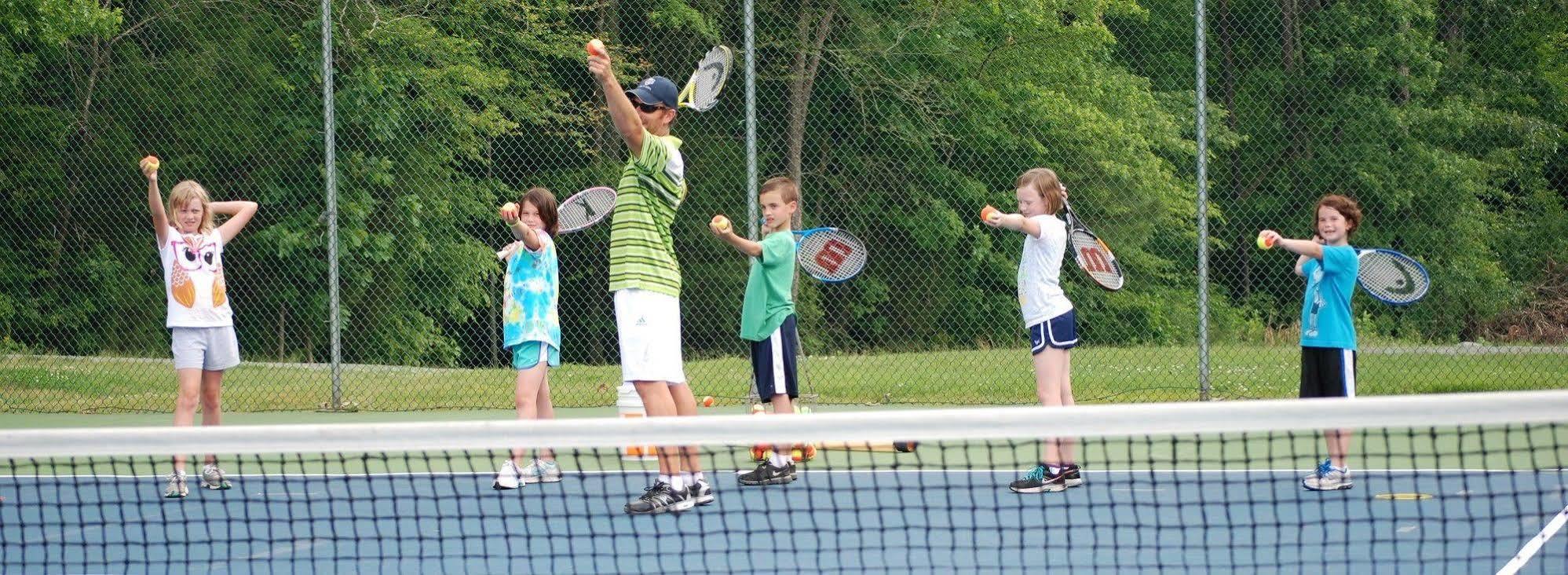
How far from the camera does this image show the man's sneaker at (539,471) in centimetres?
635

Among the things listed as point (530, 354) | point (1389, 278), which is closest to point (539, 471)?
point (530, 354)

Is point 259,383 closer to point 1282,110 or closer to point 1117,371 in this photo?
point 1117,371

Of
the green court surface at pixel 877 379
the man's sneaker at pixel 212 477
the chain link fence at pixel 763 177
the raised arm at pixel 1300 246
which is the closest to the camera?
the raised arm at pixel 1300 246

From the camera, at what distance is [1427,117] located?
41.6ft

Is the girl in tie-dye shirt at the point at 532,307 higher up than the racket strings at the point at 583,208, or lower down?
lower down

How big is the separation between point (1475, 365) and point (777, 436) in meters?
7.24

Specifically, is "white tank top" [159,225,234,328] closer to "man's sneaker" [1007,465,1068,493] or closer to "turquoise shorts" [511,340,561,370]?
"turquoise shorts" [511,340,561,370]

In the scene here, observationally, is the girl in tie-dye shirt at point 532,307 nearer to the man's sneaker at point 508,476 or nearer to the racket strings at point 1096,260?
the man's sneaker at point 508,476

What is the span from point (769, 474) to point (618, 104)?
1.89 meters

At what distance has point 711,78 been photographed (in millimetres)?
7285

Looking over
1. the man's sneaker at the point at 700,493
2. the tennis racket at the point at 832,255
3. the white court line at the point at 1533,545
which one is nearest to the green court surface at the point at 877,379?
the tennis racket at the point at 832,255

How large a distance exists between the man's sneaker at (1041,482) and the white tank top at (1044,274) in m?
0.58

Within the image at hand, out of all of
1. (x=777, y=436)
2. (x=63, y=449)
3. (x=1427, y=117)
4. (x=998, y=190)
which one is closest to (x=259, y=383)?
(x=998, y=190)

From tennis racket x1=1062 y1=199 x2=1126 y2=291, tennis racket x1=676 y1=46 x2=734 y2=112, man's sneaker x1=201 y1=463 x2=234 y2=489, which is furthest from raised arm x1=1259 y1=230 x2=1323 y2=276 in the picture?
man's sneaker x1=201 y1=463 x2=234 y2=489
